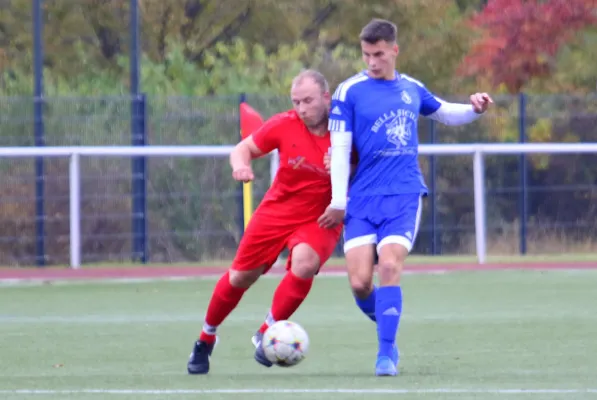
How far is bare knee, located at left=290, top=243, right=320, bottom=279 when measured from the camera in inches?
328

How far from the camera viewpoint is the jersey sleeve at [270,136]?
27.6 ft

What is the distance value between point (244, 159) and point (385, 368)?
1353 millimetres

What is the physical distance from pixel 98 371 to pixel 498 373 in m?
2.17

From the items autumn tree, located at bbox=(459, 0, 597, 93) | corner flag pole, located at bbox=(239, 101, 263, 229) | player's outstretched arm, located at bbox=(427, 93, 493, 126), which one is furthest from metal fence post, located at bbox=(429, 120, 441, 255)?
player's outstretched arm, located at bbox=(427, 93, 493, 126)

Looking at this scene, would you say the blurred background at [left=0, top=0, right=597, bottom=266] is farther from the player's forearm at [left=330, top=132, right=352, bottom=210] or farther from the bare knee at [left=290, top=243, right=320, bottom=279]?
the player's forearm at [left=330, top=132, right=352, bottom=210]

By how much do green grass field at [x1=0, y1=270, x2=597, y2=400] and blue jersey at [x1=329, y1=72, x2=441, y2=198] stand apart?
1014 millimetres

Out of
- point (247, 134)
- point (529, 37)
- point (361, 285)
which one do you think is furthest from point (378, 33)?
point (529, 37)

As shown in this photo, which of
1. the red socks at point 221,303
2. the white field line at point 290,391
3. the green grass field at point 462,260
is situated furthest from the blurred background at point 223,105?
the white field line at point 290,391

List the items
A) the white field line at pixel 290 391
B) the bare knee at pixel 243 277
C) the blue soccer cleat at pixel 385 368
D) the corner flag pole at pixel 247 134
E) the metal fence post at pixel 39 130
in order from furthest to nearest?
the metal fence post at pixel 39 130
the corner flag pole at pixel 247 134
the bare knee at pixel 243 277
the blue soccer cleat at pixel 385 368
the white field line at pixel 290 391

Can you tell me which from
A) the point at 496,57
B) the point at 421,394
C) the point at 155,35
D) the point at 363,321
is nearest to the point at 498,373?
the point at 421,394

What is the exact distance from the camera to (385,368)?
7953 mm

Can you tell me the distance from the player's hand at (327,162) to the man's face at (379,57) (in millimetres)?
Answer: 501

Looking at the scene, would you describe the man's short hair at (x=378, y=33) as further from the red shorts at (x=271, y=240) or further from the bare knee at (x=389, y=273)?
the bare knee at (x=389, y=273)

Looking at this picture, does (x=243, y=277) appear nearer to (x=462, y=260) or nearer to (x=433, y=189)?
(x=462, y=260)
